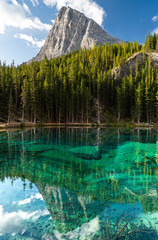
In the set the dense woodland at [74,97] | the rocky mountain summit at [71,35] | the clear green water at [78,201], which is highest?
the rocky mountain summit at [71,35]

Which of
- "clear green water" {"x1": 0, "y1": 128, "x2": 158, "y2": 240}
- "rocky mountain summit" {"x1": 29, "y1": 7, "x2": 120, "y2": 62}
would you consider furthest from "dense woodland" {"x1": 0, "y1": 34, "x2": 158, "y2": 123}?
"rocky mountain summit" {"x1": 29, "y1": 7, "x2": 120, "y2": 62}

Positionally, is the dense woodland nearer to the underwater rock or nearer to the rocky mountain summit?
the underwater rock

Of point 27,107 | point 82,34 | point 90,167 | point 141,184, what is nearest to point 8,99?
point 27,107

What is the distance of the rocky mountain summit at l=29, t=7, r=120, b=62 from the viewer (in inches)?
5187

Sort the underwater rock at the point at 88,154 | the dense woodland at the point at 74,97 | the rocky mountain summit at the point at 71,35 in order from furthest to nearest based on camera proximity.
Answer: the rocky mountain summit at the point at 71,35 < the dense woodland at the point at 74,97 < the underwater rock at the point at 88,154

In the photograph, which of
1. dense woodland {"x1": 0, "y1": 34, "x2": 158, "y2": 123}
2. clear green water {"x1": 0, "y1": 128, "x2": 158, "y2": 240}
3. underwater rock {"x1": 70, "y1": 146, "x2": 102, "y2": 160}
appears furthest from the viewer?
dense woodland {"x1": 0, "y1": 34, "x2": 158, "y2": 123}

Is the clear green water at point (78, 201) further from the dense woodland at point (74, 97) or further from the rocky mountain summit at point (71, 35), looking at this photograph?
the rocky mountain summit at point (71, 35)

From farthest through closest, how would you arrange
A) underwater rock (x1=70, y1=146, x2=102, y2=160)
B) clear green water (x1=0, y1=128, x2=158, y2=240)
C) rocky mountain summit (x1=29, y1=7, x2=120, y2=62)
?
rocky mountain summit (x1=29, y1=7, x2=120, y2=62) < underwater rock (x1=70, y1=146, x2=102, y2=160) < clear green water (x1=0, y1=128, x2=158, y2=240)

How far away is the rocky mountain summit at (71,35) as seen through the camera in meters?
132

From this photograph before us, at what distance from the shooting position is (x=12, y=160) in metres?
10.0

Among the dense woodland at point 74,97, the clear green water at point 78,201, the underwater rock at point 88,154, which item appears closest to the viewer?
the clear green water at point 78,201

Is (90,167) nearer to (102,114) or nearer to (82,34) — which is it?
(102,114)

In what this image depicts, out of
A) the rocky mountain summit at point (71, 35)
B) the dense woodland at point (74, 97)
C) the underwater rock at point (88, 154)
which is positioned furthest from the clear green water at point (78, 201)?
the rocky mountain summit at point (71, 35)

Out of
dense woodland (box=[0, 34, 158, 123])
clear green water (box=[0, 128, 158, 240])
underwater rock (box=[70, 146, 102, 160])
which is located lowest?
clear green water (box=[0, 128, 158, 240])
